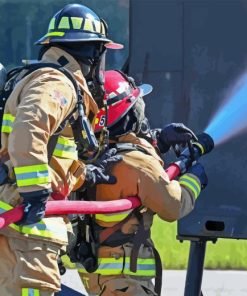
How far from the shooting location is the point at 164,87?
4.75 meters

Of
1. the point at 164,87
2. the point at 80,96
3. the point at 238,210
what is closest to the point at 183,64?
the point at 164,87

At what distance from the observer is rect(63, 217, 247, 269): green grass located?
7.44 meters

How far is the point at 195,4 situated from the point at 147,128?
53 centimetres

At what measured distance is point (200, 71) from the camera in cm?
470

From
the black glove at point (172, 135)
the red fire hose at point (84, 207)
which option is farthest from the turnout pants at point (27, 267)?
the black glove at point (172, 135)

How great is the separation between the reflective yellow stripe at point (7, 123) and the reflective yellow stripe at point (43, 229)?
0.23m

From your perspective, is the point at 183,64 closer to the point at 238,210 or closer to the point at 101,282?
the point at 238,210

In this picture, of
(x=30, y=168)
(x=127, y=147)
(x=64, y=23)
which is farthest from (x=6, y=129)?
(x=127, y=147)

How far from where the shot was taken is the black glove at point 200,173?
464cm

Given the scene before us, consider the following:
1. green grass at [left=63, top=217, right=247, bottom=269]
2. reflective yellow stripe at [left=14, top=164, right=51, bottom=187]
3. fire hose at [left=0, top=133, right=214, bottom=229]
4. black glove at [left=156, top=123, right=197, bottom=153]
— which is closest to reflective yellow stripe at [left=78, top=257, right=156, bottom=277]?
fire hose at [left=0, top=133, right=214, bottom=229]

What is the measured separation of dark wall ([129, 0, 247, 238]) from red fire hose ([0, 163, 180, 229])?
204mm

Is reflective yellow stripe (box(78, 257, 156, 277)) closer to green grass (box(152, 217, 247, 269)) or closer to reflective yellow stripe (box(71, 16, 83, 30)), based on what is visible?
reflective yellow stripe (box(71, 16, 83, 30))

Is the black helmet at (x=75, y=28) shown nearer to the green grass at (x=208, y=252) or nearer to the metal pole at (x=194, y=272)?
the metal pole at (x=194, y=272)

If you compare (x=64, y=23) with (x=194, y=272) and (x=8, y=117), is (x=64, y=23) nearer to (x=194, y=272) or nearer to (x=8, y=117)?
(x=8, y=117)
